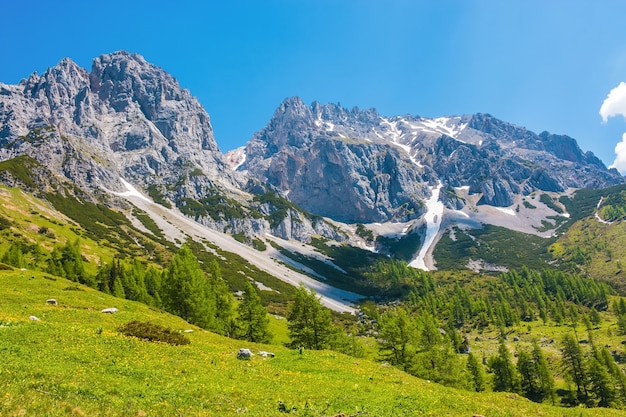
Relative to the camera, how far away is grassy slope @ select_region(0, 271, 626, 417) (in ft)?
44.6

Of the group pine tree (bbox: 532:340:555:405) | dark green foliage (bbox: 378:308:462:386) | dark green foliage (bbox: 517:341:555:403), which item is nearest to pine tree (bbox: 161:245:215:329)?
dark green foliage (bbox: 378:308:462:386)

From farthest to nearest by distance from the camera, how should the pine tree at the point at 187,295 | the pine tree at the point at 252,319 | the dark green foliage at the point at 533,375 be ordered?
1. the dark green foliage at the point at 533,375
2. the pine tree at the point at 252,319
3. the pine tree at the point at 187,295

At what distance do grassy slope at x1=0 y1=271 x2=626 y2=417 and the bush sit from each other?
1.13 meters

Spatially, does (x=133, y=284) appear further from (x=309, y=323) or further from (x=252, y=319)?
(x=309, y=323)

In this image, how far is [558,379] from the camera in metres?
88.6

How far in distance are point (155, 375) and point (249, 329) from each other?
41.3m

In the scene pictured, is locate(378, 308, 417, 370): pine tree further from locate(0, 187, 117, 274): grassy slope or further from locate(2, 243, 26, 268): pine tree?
locate(0, 187, 117, 274): grassy slope

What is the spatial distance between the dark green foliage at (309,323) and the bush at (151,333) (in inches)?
974

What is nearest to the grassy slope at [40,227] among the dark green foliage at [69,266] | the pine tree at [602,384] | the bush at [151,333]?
the dark green foliage at [69,266]

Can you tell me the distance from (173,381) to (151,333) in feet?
32.5

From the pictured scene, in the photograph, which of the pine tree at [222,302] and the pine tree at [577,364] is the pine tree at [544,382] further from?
the pine tree at [222,302]

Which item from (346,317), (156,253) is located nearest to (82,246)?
(156,253)

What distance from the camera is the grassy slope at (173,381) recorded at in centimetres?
1359

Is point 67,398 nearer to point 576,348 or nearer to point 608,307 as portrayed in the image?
point 576,348
